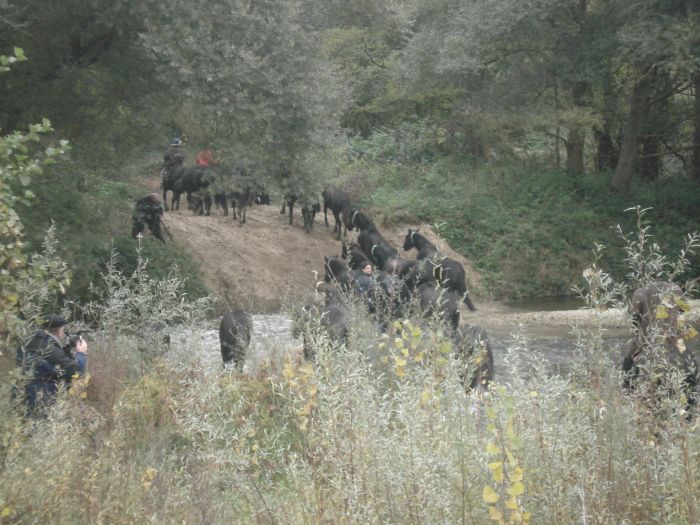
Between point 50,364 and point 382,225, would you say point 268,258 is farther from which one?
point 50,364

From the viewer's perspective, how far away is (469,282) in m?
24.5

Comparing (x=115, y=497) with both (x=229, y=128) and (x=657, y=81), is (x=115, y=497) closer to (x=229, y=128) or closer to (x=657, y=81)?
(x=229, y=128)

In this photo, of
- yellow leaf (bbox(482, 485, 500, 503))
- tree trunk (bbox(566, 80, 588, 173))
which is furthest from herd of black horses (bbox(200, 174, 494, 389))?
tree trunk (bbox(566, 80, 588, 173))

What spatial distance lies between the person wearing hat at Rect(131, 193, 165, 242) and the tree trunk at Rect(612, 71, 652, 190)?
13.9 meters

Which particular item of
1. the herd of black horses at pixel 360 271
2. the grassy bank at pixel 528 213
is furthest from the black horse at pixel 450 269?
the grassy bank at pixel 528 213

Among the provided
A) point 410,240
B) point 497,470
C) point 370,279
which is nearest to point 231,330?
point 370,279

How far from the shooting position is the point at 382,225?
27.0 metres

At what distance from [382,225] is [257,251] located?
17.1ft

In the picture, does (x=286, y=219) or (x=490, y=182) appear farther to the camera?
→ (x=490, y=182)

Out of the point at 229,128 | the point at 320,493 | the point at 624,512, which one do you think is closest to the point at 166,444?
the point at 320,493

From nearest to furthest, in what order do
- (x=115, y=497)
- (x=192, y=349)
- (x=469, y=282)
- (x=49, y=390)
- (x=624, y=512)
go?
1. (x=624, y=512)
2. (x=115, y=497)
3. (x=49, y=390)
4. (x=192, y=349)
5. (x=469, y=282)

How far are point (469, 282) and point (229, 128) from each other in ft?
33.4

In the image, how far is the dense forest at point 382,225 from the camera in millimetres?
4496

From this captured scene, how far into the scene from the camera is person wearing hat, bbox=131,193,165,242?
19.4 meters
